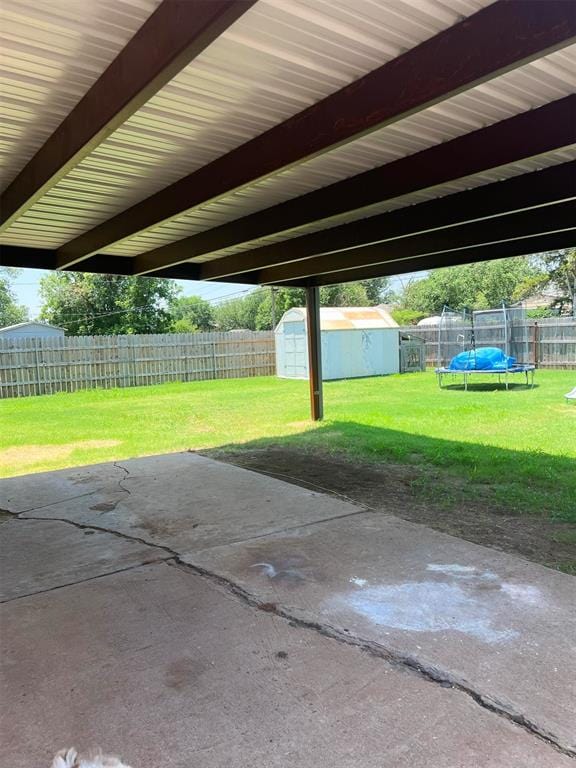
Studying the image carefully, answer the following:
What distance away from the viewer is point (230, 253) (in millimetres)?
6707

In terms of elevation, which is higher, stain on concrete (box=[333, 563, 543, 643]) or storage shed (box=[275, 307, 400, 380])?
storage shed (box=[275, 307, 400, 380])

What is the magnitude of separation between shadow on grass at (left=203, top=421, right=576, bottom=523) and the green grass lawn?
0.01 meters

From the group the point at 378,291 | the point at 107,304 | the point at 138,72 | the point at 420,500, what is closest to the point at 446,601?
the point at 420,500

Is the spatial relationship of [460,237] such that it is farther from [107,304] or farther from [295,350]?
[107,304]

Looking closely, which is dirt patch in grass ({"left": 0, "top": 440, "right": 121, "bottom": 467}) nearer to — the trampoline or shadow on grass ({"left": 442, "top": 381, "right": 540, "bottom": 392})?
shadow on grass ({"left": 442, "top": 381, "right": 540, "bottom": 392})

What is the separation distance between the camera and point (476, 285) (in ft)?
111

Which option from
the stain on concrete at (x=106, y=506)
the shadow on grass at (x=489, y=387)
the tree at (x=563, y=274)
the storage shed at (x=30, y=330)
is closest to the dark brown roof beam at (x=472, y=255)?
the stain on concrete at (x=106, y=506)

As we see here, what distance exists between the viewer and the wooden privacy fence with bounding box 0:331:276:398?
1533 cm

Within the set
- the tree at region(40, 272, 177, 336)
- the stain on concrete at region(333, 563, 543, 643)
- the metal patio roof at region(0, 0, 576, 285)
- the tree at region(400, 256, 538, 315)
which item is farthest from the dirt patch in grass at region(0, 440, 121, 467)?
the tree at region(400, 256, 538, 315)

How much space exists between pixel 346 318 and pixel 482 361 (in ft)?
18.3

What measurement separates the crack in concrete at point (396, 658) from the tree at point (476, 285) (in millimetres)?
29433

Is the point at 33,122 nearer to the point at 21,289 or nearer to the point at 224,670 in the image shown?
the point at 224,670

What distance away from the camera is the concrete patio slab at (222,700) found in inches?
71.1

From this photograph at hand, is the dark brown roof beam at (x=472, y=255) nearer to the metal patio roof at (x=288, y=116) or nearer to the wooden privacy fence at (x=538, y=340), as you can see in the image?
the metal patio roof at (x=288, y=116)
